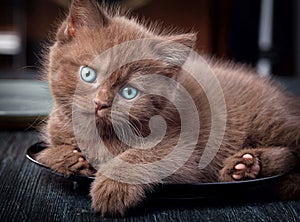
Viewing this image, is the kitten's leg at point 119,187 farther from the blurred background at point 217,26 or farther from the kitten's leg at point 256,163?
the blurred background at point 217,26

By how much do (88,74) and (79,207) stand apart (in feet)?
0.60

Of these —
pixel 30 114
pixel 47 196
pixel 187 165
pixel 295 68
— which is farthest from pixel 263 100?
pixel 295 68

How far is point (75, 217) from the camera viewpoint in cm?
76

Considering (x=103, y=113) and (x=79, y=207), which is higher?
(x=103, y=113)

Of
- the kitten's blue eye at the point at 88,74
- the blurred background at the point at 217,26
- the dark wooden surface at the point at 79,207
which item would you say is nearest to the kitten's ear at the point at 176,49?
the kitten's blue eye at the point at 88,74

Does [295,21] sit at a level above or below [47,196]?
below

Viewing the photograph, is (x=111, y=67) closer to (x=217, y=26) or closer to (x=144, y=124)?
(x=144, y=124)

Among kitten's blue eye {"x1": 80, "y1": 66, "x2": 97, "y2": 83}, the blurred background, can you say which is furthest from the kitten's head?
the blurred background

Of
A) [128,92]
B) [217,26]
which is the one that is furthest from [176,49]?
[217,26]

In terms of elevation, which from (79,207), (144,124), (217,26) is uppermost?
(144,124)

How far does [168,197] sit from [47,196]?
178 millimetres

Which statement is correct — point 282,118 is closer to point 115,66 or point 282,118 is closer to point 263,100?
point 263,100

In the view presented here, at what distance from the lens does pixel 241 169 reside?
849 millimetres

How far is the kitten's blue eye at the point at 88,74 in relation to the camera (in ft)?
2.66
